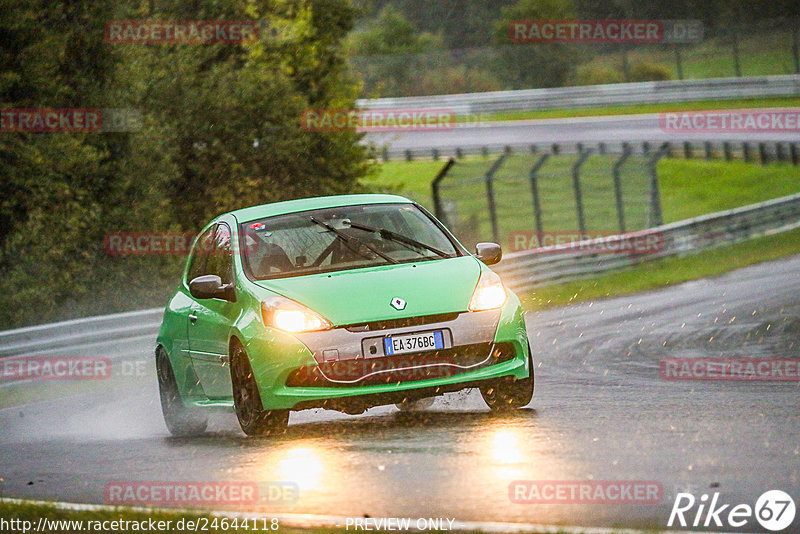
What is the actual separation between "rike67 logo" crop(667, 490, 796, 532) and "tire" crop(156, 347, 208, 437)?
16.8 ft

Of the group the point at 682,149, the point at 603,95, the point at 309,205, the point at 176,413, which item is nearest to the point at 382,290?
the point at 309,205

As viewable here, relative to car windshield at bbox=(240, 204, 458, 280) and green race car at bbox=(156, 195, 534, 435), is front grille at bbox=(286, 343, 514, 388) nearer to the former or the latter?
green race car at bbox=(156, 195, 534, 435)

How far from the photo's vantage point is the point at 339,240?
373 inches

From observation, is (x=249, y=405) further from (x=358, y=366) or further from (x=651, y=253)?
(x=651, y=253)

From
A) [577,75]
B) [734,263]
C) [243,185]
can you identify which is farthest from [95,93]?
[577,75]

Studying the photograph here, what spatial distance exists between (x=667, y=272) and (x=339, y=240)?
51.8 ft

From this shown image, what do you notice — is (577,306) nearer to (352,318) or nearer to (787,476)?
(352,318)

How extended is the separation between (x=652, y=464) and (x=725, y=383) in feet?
12.7

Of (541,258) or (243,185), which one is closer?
(541,258)

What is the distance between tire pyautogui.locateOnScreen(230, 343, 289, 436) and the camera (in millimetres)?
Result: 8648

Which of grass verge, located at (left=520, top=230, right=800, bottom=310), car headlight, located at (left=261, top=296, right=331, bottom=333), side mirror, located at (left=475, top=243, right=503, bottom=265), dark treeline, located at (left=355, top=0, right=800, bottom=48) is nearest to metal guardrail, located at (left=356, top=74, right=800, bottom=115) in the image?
dark treeline, located at (left=355, top=0, right=800, bottom=48)

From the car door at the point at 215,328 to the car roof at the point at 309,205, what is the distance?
0.20m

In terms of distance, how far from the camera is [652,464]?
6.81 metres

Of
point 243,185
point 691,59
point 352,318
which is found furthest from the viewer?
point 691,59
